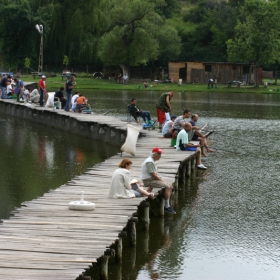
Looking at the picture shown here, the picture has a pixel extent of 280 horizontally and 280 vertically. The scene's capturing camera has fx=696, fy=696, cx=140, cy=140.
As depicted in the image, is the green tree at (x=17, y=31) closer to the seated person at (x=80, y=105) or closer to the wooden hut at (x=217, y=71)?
the wooden hut at (x=217, y=71)

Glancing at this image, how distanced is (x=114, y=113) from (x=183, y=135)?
1860cm

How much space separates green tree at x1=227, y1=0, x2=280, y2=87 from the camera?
64.2 metres

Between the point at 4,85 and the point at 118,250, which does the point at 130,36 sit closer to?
the point at 4,85

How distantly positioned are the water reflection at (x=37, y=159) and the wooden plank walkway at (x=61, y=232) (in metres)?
1.88

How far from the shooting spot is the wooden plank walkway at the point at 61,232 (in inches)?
384

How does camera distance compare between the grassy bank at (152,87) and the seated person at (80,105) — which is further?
the grassy bank at (152,87)

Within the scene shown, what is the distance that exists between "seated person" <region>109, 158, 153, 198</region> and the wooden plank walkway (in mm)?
213

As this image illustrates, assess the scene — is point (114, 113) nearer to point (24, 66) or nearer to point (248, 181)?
point (248, 181)

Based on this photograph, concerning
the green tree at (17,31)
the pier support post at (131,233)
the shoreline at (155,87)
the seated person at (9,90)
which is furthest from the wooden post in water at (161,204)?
the green tree at (17,31)

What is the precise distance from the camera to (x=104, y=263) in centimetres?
1069

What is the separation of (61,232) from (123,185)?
273cm

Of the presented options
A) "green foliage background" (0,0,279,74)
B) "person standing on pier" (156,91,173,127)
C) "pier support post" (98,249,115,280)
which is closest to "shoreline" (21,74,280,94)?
"green foliage background" (0,0,279,74)

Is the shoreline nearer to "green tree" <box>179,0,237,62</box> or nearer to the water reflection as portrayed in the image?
"green tree" <box>179,0,237,62</box>

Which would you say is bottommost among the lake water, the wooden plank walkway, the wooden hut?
the lake water
